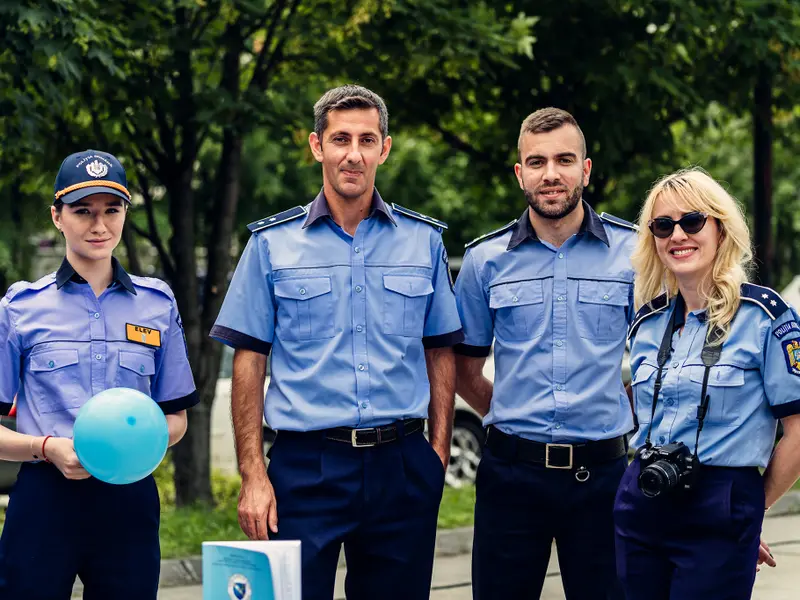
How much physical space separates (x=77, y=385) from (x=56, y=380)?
0.06 m

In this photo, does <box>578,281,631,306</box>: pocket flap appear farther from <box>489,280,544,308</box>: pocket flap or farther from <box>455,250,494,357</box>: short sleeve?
<box>455,250,494,357</box>: short sleeve

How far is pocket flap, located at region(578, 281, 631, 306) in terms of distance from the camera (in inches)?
176

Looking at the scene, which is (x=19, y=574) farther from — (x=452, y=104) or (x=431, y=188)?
(x=431, y=188)

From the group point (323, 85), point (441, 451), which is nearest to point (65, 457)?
point (441, 451)

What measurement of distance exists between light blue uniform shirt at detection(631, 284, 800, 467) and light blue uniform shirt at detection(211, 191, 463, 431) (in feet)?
3.00

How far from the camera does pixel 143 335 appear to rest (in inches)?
154

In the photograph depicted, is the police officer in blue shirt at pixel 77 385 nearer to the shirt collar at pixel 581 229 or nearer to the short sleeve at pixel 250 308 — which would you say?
the short sleeve at pixel 250 308

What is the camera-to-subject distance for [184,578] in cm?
715

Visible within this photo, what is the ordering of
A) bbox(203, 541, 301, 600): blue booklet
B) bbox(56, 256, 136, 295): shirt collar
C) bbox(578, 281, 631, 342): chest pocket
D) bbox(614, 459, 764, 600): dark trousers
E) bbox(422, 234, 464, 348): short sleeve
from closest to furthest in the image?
bbox(203, 541, 301, 600): blue booklet < bbox(614, 459, 764, 600): dark trousers < bbox(56, 256, 136, 295): shirt collar < bbox(422, 234, 464, 348): short sleeve < bbox(578, 281, 631, 342): chest pocket

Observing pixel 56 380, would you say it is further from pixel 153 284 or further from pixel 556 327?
pixel 556 327

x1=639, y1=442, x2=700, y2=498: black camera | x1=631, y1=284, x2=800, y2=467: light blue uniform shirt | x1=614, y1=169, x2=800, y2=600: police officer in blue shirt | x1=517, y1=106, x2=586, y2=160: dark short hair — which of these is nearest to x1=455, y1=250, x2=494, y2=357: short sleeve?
x1=517, y1=106, x2=586, y2=160: dark short hair

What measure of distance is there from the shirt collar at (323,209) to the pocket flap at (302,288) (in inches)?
8.1

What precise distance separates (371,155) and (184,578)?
380 cm

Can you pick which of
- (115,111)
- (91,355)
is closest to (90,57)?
(115,111)
